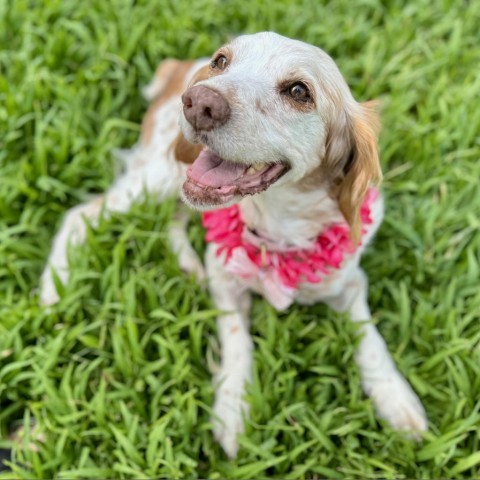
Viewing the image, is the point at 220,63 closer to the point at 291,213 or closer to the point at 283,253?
the point at 291,213

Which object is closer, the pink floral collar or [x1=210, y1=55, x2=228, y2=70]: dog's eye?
→ [x1=210, y1=55, x2=228, y2=70]: dog's eye

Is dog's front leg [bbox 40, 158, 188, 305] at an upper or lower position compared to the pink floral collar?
lower

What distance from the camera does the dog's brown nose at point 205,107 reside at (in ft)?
6.73

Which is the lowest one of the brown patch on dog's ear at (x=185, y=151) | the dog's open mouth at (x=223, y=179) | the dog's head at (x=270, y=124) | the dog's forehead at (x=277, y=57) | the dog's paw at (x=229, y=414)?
the dog's paw at (x=229, y=414)

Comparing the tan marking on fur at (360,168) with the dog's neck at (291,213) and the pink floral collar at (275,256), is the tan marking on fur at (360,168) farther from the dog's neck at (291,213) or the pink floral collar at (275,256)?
the pink floral collar at (275,256)

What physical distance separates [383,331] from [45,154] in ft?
6.83

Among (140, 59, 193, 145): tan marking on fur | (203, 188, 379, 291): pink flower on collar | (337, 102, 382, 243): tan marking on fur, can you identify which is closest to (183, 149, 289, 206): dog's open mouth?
(337, 102, 382, 243): tan marking on fur

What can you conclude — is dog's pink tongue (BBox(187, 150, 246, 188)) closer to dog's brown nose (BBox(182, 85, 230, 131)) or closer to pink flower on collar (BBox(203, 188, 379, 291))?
dog's brown nose (BBox(182, 85, 230, 131))

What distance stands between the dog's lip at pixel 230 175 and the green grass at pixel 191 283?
933 millimetres

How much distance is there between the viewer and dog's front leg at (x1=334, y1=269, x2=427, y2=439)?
2840 millimetres

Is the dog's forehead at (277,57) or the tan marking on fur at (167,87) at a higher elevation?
the dog's forehead at (277,57)

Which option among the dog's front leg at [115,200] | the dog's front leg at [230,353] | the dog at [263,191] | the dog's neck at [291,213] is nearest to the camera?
the dog at [263,191]

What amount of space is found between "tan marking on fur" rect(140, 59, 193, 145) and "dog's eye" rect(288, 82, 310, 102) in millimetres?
1283

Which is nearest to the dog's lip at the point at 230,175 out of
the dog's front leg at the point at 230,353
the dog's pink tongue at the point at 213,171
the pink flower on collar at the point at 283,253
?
the dog's pink tongue at the point at 213,171
